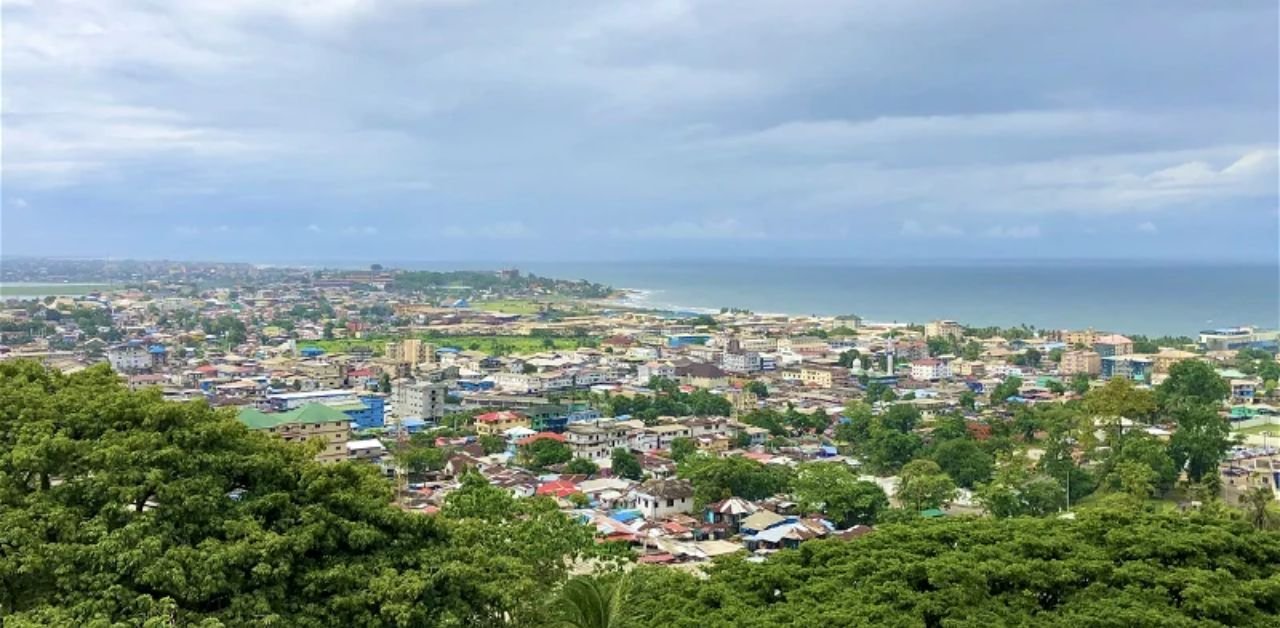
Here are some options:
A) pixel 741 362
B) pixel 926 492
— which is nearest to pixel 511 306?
pixel 741 362

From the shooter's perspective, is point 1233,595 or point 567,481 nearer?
point 1233,595

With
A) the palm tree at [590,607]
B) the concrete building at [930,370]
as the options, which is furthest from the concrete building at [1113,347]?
the palm tree at [590,607]

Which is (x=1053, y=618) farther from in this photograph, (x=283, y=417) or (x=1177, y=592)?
(x=283, y=417)

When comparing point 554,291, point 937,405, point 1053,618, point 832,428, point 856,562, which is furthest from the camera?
point 554,291

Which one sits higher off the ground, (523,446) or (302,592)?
(302,592)

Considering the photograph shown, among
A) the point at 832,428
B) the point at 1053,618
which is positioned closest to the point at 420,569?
the point at 1053,618

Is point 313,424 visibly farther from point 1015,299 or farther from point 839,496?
point 1015,299

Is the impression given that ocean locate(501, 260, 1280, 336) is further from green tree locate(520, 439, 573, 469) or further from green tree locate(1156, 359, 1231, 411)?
green tree locate(520, 439, 573, 469)

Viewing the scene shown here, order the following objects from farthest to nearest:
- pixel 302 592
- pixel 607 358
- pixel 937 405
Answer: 1. pixel 607 358
2. pixel 937 405
3. pixel 302 592
